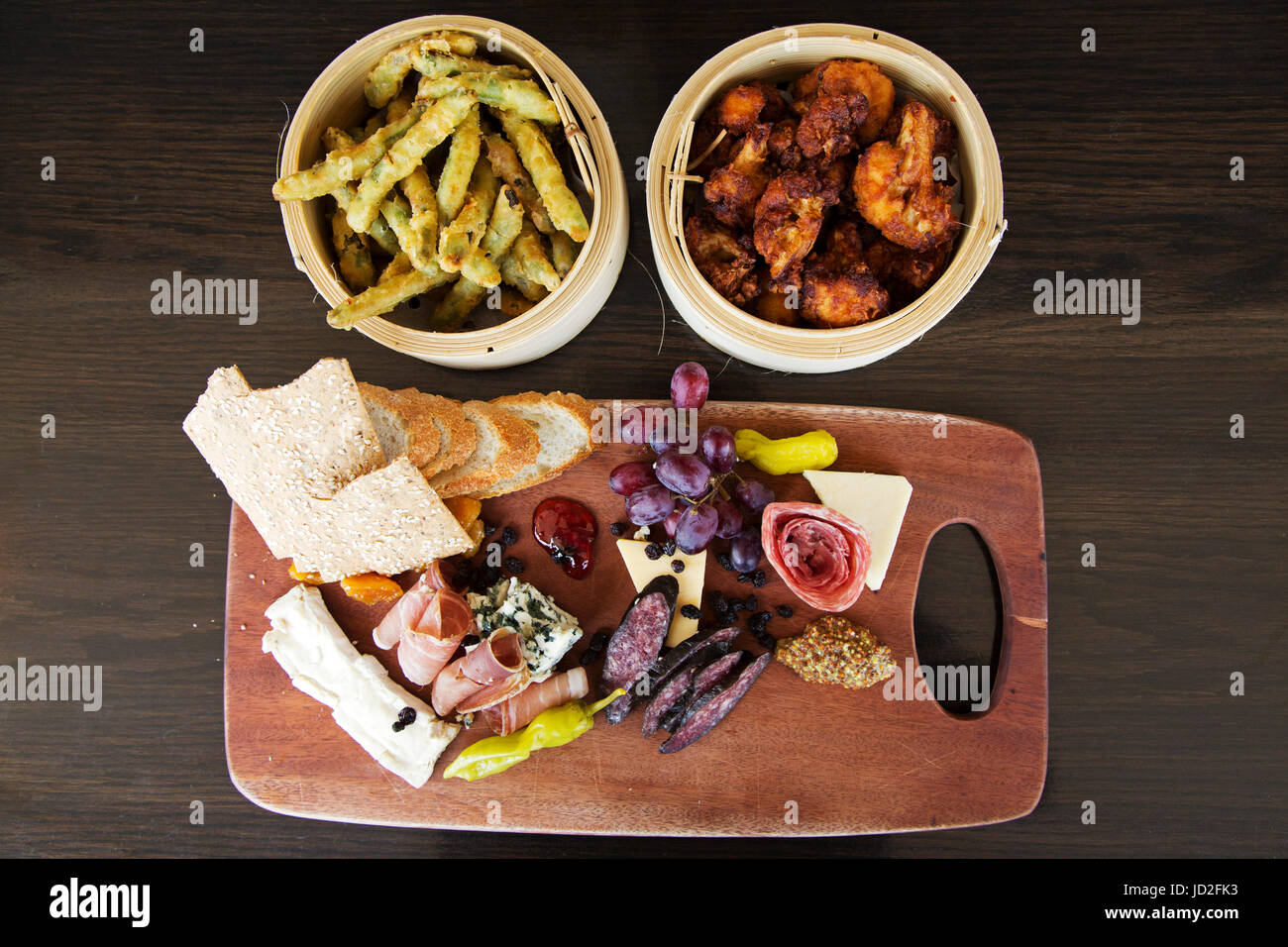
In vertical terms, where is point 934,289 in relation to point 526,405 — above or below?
above

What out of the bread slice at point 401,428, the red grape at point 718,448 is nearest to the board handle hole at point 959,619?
the red grape at point 718,448

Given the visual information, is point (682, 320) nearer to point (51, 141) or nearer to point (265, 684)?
point (265, 684)

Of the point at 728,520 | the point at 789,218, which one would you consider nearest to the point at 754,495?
the point at 728,520

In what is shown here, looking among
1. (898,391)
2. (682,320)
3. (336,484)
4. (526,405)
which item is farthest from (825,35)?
(336,484)

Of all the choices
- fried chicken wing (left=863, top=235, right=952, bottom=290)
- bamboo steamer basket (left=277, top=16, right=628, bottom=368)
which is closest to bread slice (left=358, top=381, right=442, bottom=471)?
bamboo steamer basket (left=277, top=16, right=628, bottom=368)

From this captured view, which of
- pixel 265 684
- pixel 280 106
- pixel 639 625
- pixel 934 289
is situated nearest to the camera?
pixel 934 289

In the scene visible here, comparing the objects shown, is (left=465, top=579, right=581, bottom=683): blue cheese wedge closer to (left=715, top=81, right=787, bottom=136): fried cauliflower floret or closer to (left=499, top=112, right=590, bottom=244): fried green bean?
(left=499, top=112, right=590, bottom=244): fried green bean

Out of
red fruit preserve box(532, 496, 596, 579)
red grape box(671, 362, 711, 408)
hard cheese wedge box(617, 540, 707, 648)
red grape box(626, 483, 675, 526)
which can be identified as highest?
red grape box(671, 362, 711, 408)

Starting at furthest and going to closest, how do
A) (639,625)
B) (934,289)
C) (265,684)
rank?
(265,684), (639,625), (934,289)
